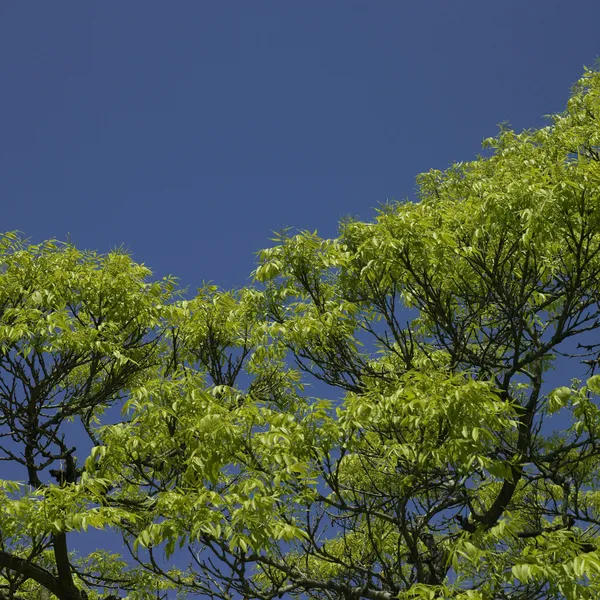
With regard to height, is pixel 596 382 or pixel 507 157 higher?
pixel 507 157

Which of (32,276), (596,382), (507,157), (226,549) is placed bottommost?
(226,549)

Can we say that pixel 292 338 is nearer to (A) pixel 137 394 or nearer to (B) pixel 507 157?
(A) pixel 137 394

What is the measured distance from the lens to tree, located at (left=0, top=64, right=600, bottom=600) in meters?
4.95

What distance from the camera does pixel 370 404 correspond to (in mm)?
5348

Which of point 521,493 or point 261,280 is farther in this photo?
point 521,493

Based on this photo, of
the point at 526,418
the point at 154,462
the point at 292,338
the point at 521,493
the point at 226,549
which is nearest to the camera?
the point at 226,549

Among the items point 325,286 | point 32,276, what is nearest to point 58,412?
point 32,276

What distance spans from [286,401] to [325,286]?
1483mm

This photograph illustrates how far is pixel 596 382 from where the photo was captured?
5.36 m

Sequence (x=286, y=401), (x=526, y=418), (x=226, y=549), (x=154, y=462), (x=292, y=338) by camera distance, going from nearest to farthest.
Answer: (x=226, y=549) → (x=154, y=462) → (x=292, y=338) → (x=526, y=418) → (x=286, y=401)

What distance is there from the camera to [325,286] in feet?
23.9

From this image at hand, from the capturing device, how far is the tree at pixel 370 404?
4949 mm

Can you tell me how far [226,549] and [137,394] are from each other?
1330 mm

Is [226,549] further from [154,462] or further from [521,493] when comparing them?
[521,493]
